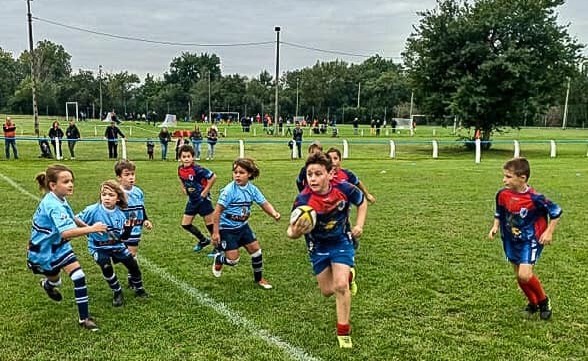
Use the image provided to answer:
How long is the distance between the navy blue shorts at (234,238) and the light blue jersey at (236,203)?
53 mm

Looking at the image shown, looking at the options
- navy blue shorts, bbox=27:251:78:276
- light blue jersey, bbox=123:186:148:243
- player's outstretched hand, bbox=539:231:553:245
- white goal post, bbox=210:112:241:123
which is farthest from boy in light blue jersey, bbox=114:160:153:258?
white goal post, bbox=210:112:241:123

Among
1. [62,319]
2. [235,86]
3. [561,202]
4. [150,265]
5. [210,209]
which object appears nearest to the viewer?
[62,319]

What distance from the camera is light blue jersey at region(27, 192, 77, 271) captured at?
5000mm

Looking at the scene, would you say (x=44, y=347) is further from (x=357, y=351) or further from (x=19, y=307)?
(x=357, y=351)

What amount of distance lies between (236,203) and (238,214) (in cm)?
14

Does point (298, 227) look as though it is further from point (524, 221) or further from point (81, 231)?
point (524, 221)

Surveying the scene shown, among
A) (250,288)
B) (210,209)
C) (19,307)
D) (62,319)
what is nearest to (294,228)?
(250,288)

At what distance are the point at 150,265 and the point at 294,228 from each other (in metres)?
3.69

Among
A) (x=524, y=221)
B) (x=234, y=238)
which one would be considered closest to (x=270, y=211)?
(x=234, y=238)

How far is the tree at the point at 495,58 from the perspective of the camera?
32469mm

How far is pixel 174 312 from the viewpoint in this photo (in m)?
5.68

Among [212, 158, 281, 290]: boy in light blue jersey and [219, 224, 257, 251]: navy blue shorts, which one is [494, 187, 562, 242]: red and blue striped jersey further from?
[219, 224, 257, 251]: navy blue shorts

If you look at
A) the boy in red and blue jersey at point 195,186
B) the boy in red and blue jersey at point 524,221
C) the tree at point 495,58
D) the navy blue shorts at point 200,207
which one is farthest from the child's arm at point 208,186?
the tree at point 495,58

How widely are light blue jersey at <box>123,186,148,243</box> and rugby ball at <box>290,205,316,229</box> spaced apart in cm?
275
